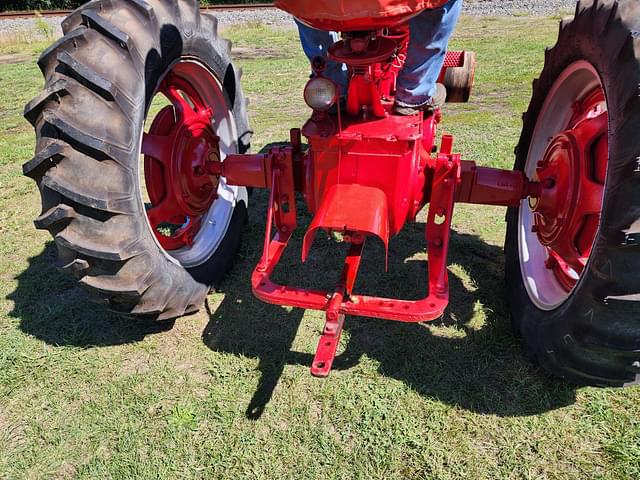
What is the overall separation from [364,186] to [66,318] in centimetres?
194

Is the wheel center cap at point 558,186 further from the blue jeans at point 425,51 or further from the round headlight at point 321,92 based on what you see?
the round headlight at point 321,92

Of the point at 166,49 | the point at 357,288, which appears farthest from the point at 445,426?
the point at 166,49

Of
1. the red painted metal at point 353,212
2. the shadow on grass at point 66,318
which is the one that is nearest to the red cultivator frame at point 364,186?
the red painted metal at point 353,212

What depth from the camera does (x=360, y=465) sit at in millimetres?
2057

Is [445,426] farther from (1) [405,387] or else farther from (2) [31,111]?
(2) [31,111]

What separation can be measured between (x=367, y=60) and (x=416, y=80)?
0.68 meters

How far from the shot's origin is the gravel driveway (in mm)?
15055

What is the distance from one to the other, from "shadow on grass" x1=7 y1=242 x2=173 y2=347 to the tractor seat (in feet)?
6.16

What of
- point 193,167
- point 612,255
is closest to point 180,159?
point 193,167

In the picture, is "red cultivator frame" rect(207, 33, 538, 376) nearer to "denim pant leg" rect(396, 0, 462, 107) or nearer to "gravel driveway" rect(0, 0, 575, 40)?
"denim pant leg" rect(396, 0, 462, 107)

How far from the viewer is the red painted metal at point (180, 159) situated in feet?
9.33

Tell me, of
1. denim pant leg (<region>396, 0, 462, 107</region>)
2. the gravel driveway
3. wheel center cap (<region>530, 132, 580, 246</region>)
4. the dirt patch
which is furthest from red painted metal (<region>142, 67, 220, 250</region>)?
the gravel driveway

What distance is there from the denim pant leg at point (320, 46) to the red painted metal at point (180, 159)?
657mm

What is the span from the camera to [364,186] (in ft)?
7.37
